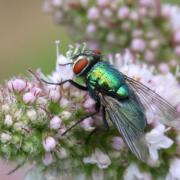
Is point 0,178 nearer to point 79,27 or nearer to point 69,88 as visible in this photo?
point 79,27

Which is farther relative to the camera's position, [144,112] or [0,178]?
[0,178]

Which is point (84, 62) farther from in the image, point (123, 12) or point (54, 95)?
point (123, 12)

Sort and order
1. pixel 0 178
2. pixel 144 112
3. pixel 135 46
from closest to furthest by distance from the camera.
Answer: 1. pixel 144 112
2. pixel 135 46
3. pixel 0 178

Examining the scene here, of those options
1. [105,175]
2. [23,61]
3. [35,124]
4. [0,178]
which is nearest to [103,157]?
[105,175]

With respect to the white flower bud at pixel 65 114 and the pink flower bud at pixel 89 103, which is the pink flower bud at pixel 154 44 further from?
the white flower bud at pixel 65 114

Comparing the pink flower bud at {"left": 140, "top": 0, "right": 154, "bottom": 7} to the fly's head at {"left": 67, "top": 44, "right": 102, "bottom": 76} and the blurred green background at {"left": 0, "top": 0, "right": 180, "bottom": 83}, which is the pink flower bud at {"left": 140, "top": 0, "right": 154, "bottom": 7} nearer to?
the fly's head at {"left": 67, "top": 44, "right": 102, "bottom": 76}

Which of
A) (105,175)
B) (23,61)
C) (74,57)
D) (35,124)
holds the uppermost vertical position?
(74,57)

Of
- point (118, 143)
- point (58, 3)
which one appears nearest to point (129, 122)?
point (118, 143)
